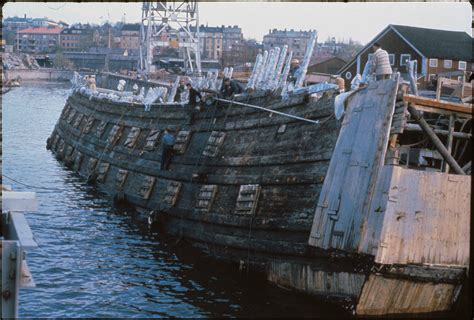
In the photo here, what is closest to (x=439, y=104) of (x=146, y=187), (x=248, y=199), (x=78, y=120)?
(x=248, y=199)

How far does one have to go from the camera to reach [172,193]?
2339 cm

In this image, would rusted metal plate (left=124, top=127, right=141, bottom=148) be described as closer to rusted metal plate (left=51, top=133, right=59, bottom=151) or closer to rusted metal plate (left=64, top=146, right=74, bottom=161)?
rusted metal plate (left=64, top=146, right=74, bottom=161)

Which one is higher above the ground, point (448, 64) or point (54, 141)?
point (448, 64)

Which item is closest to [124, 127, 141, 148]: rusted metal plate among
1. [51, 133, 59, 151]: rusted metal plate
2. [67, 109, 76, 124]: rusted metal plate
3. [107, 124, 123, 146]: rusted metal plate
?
[107, 124, 123, 146]: rusted metal plate

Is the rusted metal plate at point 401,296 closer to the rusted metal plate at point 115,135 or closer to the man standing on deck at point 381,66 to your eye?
the man standing on deck at point 381,66

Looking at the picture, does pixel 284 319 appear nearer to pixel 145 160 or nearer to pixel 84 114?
pixel 145 160

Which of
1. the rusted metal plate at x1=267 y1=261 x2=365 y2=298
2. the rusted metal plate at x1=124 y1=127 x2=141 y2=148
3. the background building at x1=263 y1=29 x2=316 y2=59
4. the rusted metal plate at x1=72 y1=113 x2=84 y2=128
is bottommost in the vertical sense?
the rusted metal plate at x1=267 y1=261 x2=365 y2=298

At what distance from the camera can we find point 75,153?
128ft

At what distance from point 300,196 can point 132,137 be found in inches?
564

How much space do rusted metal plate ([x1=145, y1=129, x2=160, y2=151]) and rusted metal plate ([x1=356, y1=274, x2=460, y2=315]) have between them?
14.1 metres

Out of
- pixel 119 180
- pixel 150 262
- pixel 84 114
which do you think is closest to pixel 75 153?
pixel 84 114

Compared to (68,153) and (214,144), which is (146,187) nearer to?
(214,144)

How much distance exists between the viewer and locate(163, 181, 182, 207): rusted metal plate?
23.2 metres

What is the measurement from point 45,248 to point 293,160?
952cm
